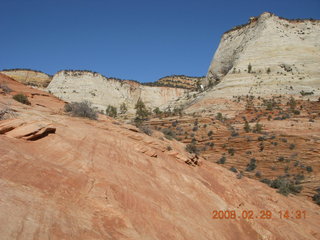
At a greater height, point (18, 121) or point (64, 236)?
point (18, 121)

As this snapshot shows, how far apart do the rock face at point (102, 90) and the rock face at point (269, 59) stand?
1632cm

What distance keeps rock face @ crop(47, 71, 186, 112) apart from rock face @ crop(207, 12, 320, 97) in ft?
53.5

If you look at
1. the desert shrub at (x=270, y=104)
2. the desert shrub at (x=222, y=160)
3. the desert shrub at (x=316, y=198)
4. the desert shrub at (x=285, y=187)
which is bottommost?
the desert shrub at (x=316, y=198)

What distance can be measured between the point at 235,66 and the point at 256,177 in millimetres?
33599

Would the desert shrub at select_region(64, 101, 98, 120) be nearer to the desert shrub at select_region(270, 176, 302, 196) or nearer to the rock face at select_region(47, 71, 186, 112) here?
the desert shrub at select_region(270, 176, 302, 196)

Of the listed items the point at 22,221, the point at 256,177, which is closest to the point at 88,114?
the point at 22,221

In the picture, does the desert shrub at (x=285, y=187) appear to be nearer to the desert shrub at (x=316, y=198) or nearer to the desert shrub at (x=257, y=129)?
the desert shrub at (x=316, y=198)

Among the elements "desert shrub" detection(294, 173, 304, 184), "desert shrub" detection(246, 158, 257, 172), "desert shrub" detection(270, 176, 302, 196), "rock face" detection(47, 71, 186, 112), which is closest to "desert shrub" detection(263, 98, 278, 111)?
"desert shrub" detection(246, 158, 257, 172)

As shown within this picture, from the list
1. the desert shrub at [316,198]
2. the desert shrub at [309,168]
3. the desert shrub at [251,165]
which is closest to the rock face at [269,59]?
the desert shrub at [251,165]

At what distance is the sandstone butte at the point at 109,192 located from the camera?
4.09 m

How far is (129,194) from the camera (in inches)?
231

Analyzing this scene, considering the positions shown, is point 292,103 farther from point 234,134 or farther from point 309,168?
point 309,168

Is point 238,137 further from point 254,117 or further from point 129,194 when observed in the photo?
point 129,194

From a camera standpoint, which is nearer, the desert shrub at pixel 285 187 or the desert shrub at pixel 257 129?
the desert shrub at pixel 285 187
